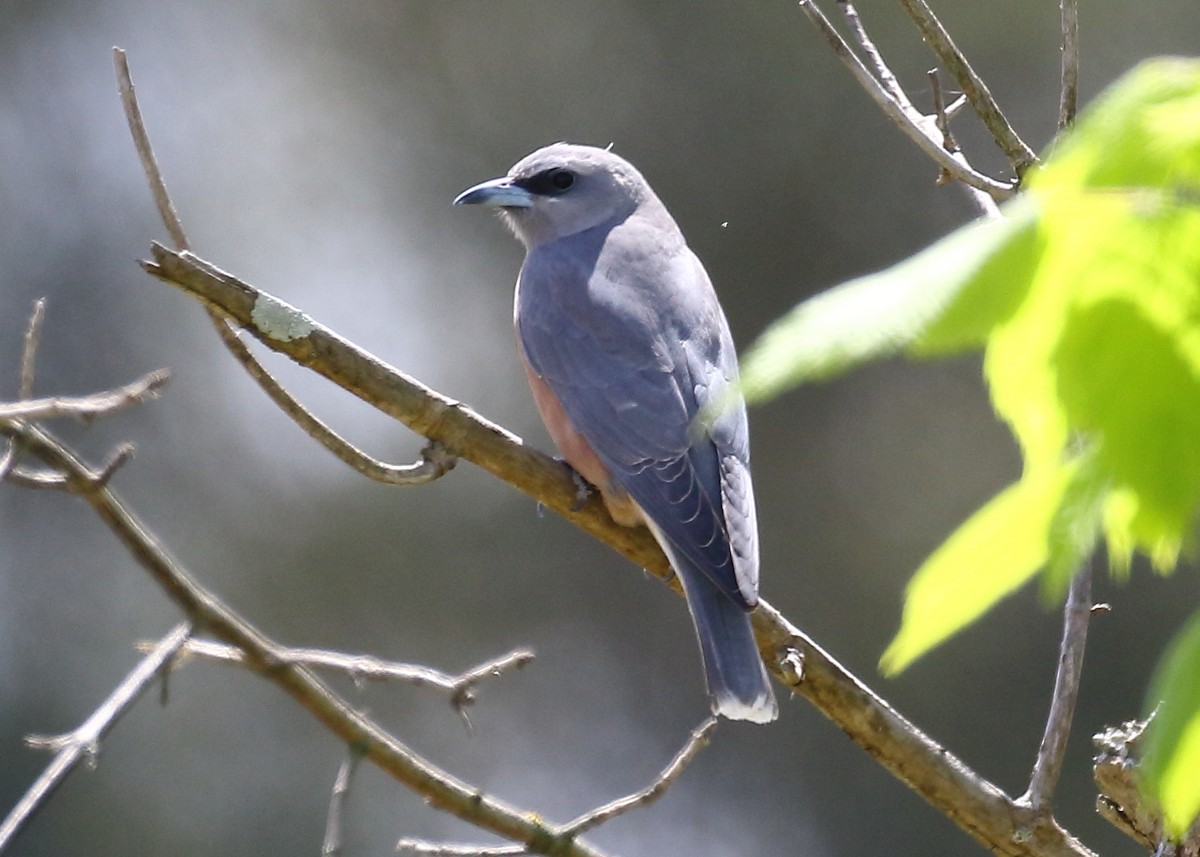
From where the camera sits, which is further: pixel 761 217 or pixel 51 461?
pixel 761 217

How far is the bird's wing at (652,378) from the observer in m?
3.47

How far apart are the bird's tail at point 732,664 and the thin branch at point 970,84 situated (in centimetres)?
118

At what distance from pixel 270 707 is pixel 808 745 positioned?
303 centimetres

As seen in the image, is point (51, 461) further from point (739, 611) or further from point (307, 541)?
point (307, 541)

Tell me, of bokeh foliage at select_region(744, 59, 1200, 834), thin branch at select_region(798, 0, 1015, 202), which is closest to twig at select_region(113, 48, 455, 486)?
thin branch at select_region(798, 0, 1015, 202)

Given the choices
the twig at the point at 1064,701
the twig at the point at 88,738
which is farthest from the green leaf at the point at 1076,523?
the twig at the point at 1064,701

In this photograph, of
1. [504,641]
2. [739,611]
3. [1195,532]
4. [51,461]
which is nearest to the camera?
[1195,532]

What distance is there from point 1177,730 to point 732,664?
2.30 metres

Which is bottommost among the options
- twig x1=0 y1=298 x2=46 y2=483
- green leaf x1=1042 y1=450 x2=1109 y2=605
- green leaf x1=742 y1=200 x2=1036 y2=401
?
green leaf x1=1042 y1=450 x2=1109 y2=605

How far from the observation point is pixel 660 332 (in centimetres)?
402

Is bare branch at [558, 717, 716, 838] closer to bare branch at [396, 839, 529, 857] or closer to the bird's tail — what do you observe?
bare branch at [396, 839, 529, 857]

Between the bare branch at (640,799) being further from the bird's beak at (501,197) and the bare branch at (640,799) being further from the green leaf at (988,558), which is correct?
the bird's beak at (501,197)

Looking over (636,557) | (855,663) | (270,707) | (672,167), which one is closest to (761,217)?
(672,167)

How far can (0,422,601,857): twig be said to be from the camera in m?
1.71
